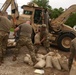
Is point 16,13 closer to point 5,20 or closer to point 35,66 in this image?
point 5,20

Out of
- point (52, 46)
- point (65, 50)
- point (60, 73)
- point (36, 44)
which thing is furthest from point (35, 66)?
point (52, 46)

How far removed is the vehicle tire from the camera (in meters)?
13.5

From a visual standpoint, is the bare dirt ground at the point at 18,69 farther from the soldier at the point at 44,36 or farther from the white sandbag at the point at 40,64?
the soldier at the point at 44,36

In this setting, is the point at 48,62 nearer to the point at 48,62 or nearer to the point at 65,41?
the point at 48,62

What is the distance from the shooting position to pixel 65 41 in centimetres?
1365

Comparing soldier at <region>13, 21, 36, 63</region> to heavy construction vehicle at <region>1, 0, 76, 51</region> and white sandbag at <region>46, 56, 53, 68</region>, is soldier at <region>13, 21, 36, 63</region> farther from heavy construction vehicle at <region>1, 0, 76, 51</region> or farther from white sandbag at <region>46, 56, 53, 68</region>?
heavy construction vehicle at <region>1, 0, 76, 51</region>

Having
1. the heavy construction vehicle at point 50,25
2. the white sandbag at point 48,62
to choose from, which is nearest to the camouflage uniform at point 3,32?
the white sandbag at point 48,62

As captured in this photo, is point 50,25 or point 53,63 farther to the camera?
Answer: point 50,25

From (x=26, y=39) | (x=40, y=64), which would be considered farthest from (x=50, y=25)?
(x=40, y=64)

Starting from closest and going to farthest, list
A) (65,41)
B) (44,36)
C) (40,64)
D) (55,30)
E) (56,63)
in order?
(40,64) → (56,63) → (44,36) → (65,41) → (55,30)

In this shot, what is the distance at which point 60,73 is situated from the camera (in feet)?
28.1

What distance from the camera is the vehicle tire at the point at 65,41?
1354cm

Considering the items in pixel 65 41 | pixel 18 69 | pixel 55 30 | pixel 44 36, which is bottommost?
pixel 18 69

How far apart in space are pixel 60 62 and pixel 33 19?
512 centimetres
